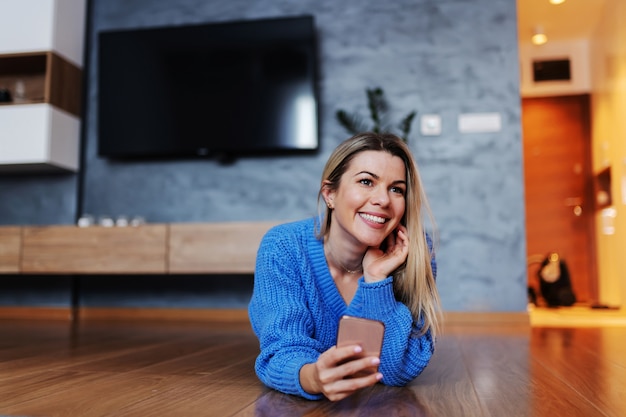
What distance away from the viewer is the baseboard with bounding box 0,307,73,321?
149 inches

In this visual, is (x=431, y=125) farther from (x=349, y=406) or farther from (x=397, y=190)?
(x=349, y=406)

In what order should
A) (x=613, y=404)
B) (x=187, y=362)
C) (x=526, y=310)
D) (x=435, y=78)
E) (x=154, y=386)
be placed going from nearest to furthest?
(x=613, y=404) → (x=154, y=386) → (x=187, y=362) → (x=526, y=310) → (x=435, y=78)

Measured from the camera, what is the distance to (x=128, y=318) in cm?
371

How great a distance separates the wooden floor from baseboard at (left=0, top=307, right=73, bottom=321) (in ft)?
3.78

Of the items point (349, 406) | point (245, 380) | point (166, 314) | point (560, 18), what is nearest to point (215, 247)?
point (166, 314)

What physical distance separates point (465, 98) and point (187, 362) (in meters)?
2.53

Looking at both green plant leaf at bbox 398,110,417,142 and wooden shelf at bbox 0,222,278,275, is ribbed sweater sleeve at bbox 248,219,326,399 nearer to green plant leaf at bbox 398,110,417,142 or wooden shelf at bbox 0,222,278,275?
wooden shelf at bbox 0,222,278,275

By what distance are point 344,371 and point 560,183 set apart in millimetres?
5312

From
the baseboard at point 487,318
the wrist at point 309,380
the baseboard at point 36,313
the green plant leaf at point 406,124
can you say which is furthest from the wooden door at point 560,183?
the wrist at point 309,380

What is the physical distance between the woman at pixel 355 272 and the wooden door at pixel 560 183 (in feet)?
15.1

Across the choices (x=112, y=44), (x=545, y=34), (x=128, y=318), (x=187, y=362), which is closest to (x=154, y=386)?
(x=187, y=362)

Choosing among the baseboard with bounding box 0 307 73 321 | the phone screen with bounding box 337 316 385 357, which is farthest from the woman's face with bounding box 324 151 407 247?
the baseboard with bounding box 0 307 73 321

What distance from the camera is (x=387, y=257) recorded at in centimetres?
134

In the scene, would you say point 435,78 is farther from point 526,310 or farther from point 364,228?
point 364,228
